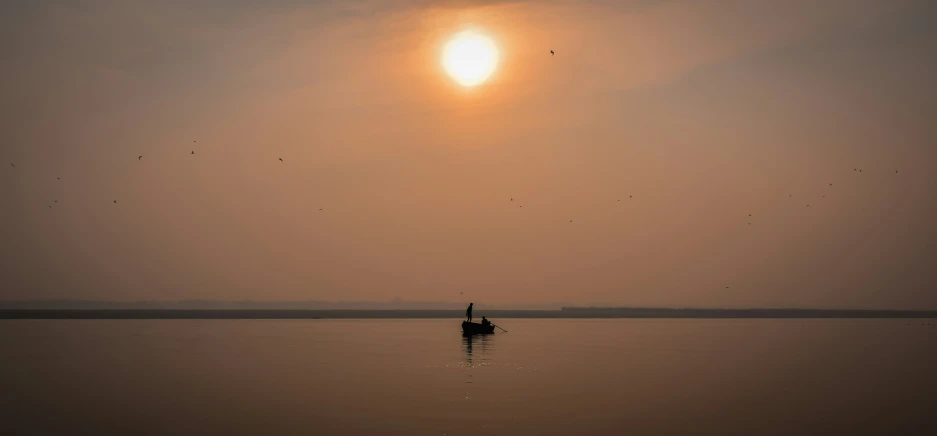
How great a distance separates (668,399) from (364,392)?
13371 millimetres

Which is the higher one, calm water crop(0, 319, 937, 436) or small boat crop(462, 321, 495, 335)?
small boat crop(462, 321, 495, 335)

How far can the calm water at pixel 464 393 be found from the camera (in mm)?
28203

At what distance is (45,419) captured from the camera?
29.2 meters

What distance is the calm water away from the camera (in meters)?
28.2

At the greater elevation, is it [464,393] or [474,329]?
[474,329]

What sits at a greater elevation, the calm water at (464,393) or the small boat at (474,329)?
the small boat at (474,329)

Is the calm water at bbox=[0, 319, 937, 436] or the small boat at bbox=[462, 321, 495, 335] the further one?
the small boat at bbox=[462, 321, 495, 335]

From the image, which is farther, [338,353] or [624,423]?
[338,353]

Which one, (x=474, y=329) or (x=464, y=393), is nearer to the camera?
(x=464, y=393)

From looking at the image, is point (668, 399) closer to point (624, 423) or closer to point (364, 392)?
point (624, 423)

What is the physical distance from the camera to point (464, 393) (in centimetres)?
3603

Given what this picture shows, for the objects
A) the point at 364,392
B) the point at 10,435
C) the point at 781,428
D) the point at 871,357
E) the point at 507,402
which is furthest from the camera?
the point at 871,357

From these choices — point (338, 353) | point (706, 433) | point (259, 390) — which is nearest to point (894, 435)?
point (706, 433)

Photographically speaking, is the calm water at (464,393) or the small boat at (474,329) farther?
the small boat at (474,329)
